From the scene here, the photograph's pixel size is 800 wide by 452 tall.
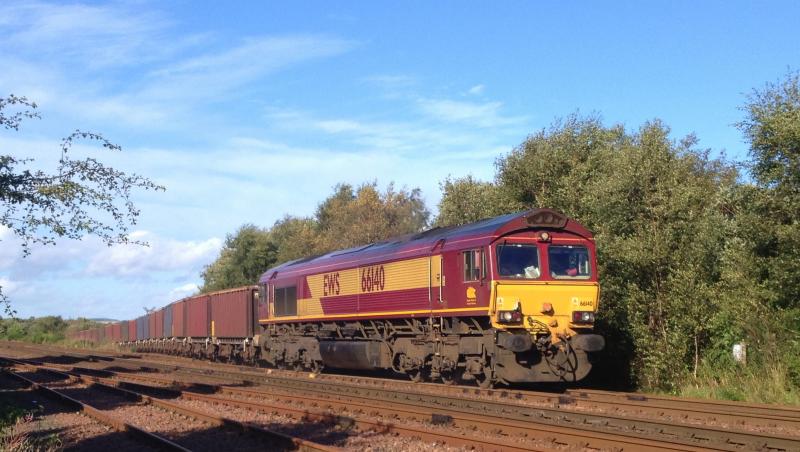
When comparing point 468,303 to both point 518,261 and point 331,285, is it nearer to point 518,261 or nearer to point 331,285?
point 518,261

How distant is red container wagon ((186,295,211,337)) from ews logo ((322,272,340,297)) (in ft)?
50.6

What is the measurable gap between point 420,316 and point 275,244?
194 ft

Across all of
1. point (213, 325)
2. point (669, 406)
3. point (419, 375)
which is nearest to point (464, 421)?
point (669, 406)

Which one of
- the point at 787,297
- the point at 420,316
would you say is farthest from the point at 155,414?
the point at 787,297

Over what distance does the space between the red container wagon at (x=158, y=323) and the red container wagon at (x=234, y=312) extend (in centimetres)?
1311

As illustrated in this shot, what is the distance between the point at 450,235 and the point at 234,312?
18.5 meters

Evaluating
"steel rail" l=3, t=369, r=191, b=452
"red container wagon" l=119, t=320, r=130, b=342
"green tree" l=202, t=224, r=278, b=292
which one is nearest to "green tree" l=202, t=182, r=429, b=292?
"green tree" l=202, t=224, r=278, b=292

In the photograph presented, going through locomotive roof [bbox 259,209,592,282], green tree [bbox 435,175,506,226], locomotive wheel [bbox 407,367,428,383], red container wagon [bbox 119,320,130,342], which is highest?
green tree [bbox 435,175,506,226]

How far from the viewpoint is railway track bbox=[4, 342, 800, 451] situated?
35.6 ft

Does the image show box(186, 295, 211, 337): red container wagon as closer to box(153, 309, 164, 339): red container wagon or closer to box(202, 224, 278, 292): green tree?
box(153, 309, 164, 339): red container wagon

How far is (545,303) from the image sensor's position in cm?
1773

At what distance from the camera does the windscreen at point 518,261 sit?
17.7 meters

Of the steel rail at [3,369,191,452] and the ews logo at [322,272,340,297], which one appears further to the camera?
the ews logo at [322,272,340,297]

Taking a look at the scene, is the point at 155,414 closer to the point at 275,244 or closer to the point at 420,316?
the point at 420,316
